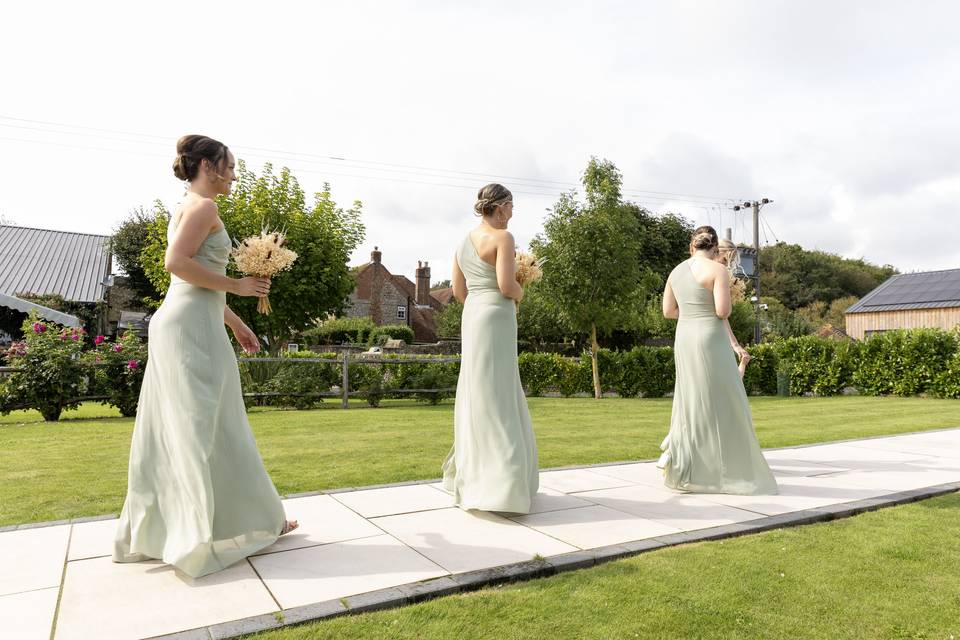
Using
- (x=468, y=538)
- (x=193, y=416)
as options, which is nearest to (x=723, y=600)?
(x=468, y=538)

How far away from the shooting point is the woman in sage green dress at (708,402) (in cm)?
571

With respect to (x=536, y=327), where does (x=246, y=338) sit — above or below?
below

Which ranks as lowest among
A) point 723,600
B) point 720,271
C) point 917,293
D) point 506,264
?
point 723,600

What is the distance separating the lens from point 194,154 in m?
3.64

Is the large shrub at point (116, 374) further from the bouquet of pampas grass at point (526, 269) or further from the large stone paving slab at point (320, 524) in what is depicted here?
the bouquet of pampas grass at point (526, 269)

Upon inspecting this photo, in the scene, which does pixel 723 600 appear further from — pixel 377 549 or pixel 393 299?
pixel 393 299

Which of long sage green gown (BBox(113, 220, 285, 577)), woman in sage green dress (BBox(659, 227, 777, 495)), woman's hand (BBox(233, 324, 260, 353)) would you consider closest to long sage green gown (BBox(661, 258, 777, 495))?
woman in sage green dress (BBox(659, 227, 777, 495))

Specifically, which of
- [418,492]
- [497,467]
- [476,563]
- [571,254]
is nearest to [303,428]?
[418,492]

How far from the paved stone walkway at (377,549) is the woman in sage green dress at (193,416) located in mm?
215

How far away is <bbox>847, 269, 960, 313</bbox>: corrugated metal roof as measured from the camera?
33469 mm

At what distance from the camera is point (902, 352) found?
1967 centimetres

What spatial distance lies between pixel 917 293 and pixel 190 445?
41.2 metres

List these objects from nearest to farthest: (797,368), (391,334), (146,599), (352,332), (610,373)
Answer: (146,599) < (797,368) < (610,373) < (352,332) < (391,334)

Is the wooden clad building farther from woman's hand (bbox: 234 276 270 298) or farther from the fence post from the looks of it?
woman's hand (bbox: 234 276 270 298)
